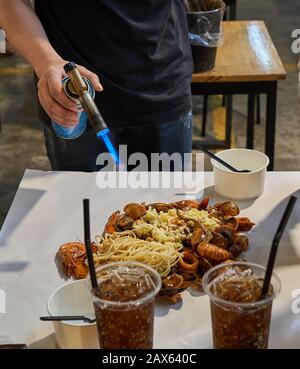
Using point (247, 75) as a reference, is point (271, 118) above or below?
below

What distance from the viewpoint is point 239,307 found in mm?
1156

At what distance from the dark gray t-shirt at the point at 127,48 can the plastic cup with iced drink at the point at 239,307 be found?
0.94 metres

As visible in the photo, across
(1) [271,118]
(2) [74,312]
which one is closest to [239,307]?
(2) [74,312]

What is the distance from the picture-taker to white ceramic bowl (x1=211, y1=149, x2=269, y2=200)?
1.84 m

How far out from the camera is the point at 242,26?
3270mm

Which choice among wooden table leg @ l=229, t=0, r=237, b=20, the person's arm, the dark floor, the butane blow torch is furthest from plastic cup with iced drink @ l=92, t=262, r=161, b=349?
wooden table leg @ l=229, t=0, r=237, b=20

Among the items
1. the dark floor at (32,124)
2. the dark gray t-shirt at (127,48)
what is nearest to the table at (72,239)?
the dark gray t-shirt at (127,48)

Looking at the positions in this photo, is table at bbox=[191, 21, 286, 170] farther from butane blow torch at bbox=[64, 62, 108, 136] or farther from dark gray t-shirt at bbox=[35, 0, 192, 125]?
butane blow torch at bbox=[64, 62, 108, 136]

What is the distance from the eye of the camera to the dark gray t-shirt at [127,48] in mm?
1991

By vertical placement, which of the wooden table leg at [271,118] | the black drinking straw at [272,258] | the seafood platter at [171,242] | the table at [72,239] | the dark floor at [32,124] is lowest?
the dark floor at [32,124]

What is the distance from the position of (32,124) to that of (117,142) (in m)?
2.46

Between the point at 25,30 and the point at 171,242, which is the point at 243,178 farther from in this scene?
the point at 25,30

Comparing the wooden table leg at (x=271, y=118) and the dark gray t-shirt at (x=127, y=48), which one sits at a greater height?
the dark gray t-shirt at (x=127, y=48)

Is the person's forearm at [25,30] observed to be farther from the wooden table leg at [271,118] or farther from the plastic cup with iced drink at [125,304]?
the wooden table leg at [271,118]
